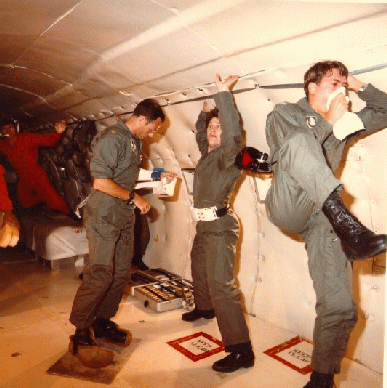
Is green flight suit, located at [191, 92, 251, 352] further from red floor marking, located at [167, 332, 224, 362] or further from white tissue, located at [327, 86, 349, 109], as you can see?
white tissue, located at [327, 86, 349, 109]

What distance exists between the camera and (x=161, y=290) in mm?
4801

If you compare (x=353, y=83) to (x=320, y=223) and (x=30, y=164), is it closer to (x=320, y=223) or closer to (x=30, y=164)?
(x=320, y=223)

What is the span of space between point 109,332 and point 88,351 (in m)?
0.47

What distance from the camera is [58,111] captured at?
654 centimetres

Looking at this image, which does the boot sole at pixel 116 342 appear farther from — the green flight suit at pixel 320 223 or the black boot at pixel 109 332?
the green flight suit at pixel 320 223

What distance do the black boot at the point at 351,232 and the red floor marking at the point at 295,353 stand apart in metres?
1.45

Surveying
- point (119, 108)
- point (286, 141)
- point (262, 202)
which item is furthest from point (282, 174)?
point (119, 108)

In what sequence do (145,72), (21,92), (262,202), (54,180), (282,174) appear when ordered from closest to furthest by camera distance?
(282,174) < (145,72) < (262,202) < (21,92) < (54,180)

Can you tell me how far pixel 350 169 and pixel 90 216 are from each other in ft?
7.21

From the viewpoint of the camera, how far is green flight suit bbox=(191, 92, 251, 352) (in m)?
3.18

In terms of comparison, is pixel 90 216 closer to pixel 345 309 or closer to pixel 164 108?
pixel 164 108

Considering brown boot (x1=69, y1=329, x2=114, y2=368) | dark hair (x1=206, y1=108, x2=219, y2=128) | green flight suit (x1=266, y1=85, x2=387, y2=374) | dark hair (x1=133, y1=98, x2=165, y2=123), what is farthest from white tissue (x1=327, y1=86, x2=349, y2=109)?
brown boot (x1=69, y1=329, x2=114, y2=368)

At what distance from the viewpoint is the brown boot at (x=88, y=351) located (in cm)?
314

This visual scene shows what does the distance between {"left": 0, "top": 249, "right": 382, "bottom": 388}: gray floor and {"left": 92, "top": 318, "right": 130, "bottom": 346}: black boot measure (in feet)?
0.41
